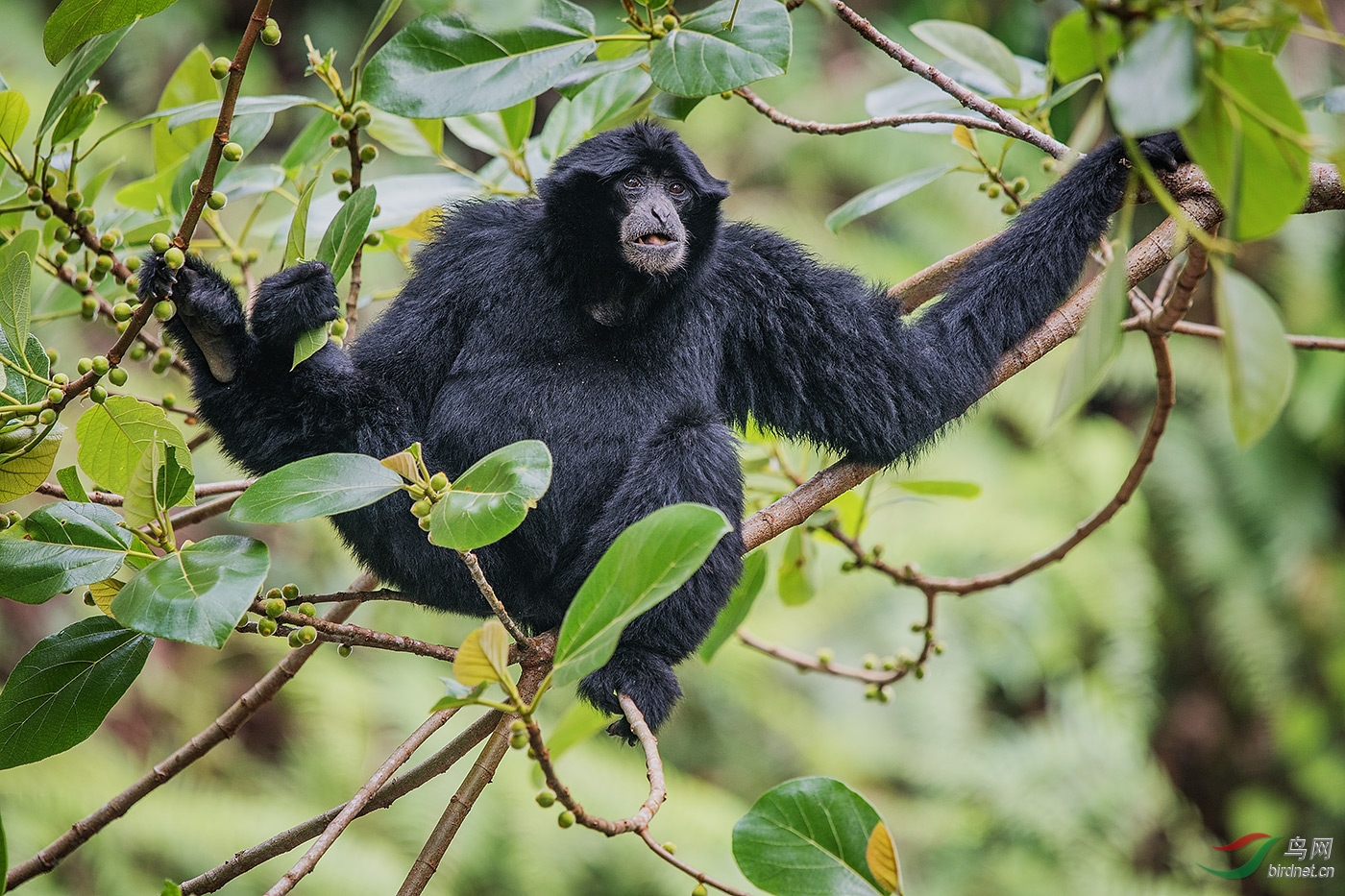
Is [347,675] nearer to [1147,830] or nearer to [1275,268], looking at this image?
[1147,830]

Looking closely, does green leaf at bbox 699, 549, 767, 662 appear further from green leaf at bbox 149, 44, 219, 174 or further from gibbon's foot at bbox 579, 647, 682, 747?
green leaf at bbox 149, 44, 219, 174

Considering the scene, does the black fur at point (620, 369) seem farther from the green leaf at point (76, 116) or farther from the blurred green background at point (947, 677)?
the blurred green background at point (947, 677)

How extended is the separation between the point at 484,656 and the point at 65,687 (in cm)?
75

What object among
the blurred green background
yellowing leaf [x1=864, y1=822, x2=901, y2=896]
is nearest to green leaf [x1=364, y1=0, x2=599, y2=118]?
yellowing leaf [x1=864, y1=822, x2=901, y2=896]

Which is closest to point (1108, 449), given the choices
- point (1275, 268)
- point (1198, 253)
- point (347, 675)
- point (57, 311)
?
point (1275, 268)

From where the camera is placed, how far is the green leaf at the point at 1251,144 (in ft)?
3.34

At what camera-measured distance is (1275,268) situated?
654cm

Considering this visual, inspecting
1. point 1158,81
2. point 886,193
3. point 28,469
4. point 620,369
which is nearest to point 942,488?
point 886,193

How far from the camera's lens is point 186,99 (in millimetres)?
2320

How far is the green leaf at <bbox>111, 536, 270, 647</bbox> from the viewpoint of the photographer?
1314 millimetres

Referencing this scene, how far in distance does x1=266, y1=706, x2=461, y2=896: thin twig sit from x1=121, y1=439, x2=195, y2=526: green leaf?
49 cm

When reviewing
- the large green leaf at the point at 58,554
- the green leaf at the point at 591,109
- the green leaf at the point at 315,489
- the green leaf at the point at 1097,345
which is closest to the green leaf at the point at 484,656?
the green leaf at the point at 315,489

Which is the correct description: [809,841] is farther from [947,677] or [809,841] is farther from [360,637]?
[947,677]

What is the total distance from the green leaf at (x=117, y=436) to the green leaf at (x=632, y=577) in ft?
2.42
